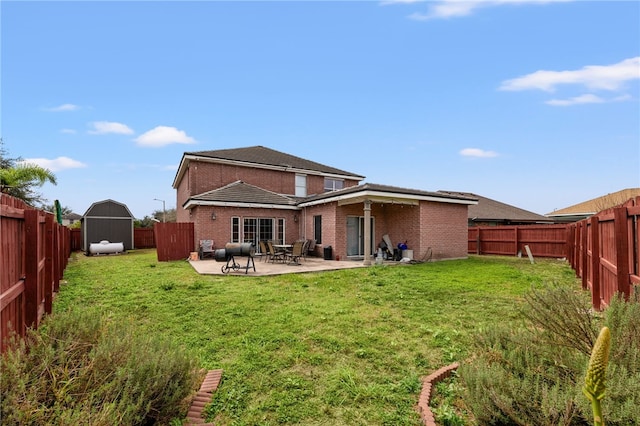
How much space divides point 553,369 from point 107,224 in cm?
2636

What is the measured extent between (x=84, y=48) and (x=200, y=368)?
11.0 metres

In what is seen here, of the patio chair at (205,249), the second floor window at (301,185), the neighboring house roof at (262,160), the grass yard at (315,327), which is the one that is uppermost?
the neighboring house roof at (262,160)

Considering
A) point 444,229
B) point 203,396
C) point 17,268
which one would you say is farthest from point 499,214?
point 17,268

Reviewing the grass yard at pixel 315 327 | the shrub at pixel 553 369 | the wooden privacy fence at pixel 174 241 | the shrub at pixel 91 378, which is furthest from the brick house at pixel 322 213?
the shrub at pixel 91 378

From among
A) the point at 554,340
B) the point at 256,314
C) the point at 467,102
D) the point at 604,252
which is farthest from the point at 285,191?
the point at 554,340

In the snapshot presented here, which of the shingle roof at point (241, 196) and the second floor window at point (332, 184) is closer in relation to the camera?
the shingle roof at point (241, 196)

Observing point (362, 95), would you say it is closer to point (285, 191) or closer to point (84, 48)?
point (285, 191)

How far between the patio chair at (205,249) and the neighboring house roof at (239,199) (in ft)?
6.70

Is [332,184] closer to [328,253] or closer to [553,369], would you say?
[328,253]

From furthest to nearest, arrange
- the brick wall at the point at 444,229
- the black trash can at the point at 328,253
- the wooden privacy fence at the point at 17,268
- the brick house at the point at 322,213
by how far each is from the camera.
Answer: the black trash can at the point at 328,253 → the brick wall at the point at 444,229 → the brick house at the point at 322,213 → the wooden privacy fence at the point at 17,268

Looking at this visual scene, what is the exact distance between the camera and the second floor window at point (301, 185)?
25328mm

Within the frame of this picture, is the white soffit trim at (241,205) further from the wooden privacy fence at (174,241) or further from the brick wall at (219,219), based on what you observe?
the wooden privacy fence at (174,241)

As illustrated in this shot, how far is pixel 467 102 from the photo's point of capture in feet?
49.7

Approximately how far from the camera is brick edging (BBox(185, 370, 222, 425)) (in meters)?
3.18
